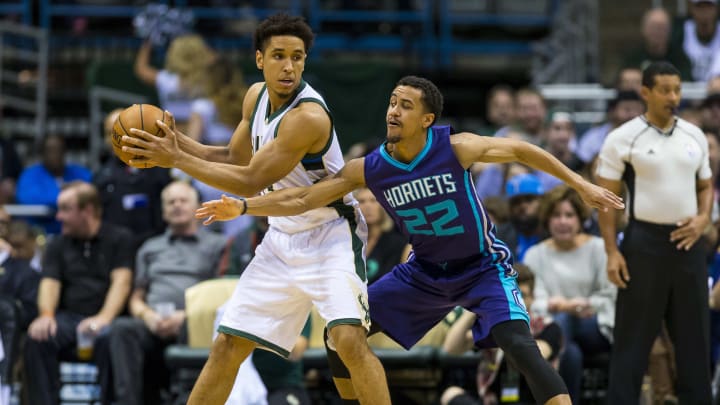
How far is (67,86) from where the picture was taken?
657 inches

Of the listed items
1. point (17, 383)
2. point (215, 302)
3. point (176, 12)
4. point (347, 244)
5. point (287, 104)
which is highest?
Result: point (176, 12)

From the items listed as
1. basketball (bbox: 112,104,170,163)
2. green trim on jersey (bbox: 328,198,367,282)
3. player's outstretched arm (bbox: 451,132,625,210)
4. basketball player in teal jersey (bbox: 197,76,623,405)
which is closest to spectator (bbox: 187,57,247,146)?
green trim on jersey (bbox: 328,198,367,282)

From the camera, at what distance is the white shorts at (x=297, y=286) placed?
695cm

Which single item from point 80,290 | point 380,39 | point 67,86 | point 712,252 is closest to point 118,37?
point 67,86

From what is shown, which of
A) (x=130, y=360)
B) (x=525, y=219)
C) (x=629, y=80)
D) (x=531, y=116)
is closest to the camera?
(x=130, y=360)

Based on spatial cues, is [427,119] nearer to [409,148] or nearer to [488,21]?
[409,148]

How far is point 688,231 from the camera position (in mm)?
8102

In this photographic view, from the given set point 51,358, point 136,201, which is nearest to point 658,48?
point 136,201

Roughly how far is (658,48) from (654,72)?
4.89m

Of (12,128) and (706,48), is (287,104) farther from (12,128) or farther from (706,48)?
(12,128)

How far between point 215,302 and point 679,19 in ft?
22.4

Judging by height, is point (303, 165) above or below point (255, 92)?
below

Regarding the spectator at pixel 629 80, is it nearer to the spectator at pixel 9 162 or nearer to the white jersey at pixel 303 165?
the white jersey at pixel 303 165

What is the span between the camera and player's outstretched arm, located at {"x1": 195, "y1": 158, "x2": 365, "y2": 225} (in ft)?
22.1
